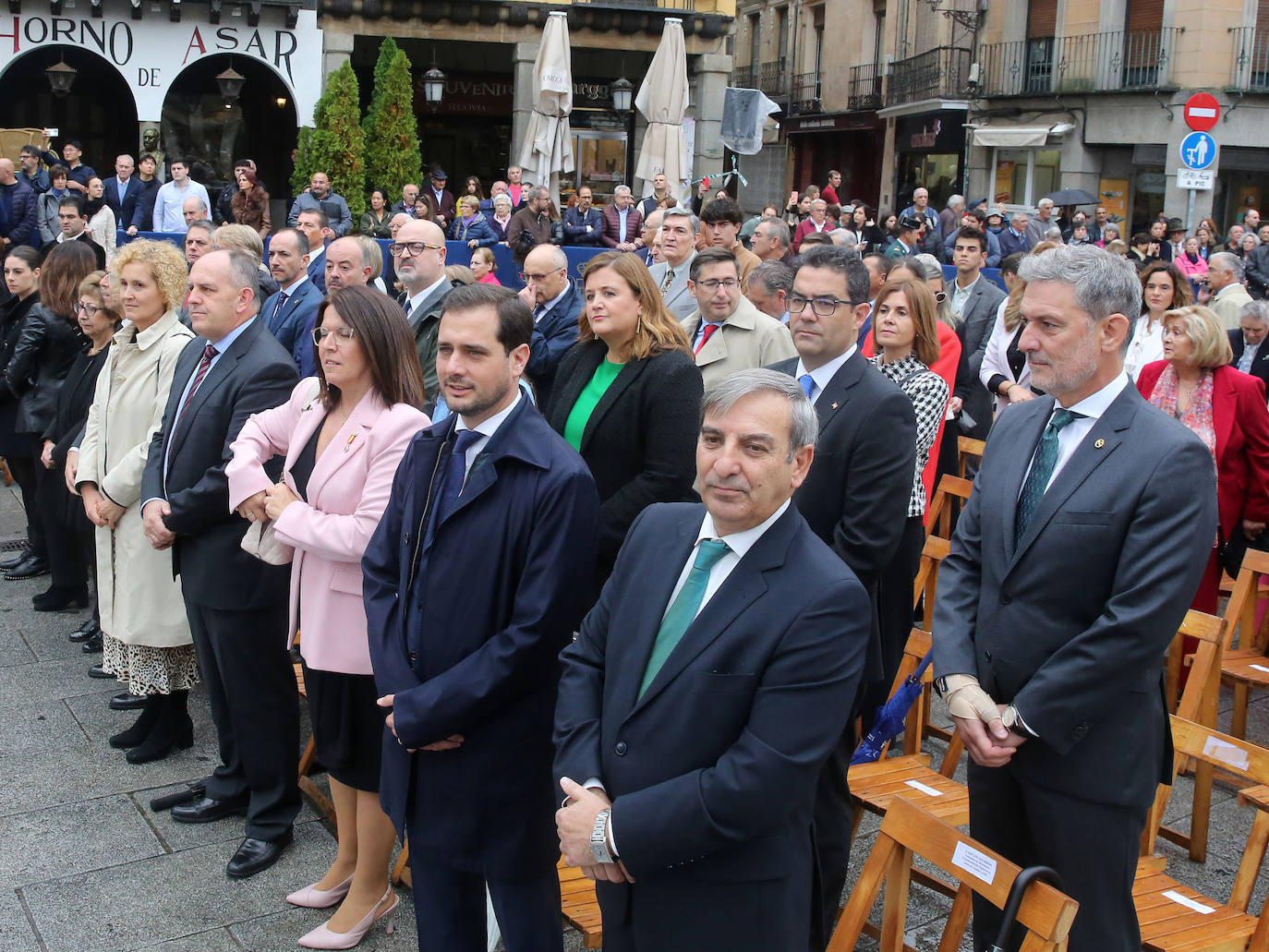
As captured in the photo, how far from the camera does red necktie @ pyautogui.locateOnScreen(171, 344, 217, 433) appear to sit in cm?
458

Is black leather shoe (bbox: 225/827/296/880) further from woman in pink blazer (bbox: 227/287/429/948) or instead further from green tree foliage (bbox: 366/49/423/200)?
green tree foliage (bbox: 366/49/423/200)

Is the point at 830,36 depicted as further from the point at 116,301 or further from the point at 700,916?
the point at 700,916

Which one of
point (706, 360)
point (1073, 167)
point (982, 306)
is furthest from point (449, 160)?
point (706, 360)

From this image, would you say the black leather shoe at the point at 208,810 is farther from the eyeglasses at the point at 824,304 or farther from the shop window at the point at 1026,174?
the shop window at the point at 1026,174

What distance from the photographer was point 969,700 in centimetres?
302

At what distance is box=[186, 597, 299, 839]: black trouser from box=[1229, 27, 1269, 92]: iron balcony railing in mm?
26153

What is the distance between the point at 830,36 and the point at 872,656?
37033 millimetres

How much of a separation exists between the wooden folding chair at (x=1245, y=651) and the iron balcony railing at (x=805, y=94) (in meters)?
34.9

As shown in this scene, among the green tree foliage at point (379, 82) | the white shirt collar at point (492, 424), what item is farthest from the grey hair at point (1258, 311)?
the green tree foliage at point (379, 82)

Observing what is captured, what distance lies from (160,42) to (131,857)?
18453mm

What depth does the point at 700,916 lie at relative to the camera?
2.54m

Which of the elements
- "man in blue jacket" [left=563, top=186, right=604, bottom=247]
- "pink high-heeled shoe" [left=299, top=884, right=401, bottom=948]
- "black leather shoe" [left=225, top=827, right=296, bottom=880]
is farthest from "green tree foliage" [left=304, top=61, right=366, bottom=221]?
"pink high-heeled shoe" [left=299, top=884, right=401, bottom=948]

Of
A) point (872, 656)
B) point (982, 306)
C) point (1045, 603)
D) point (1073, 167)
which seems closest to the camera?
point (1045, 603)

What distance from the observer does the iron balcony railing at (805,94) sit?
126 ft
